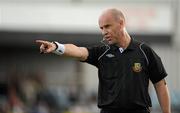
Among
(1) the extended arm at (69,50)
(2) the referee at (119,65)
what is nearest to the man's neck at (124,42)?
(2) the referee at (119,65)

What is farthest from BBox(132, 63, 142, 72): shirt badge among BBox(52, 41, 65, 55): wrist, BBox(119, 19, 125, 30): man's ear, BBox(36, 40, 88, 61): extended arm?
BBox(52, 41, 65, 55): wrist

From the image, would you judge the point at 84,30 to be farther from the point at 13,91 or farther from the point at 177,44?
the point at 13,91

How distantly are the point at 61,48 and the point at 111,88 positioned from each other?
72 cm

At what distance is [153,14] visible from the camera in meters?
24.3

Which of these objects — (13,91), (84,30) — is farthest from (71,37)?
(13,91)

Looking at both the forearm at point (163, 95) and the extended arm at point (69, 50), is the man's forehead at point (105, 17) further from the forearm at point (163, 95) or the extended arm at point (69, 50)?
the forearm at point (163, 95)

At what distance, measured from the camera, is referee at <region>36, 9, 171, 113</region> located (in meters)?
8.57

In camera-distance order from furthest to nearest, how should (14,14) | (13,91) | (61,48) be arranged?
(14,14) → (13,91) → (61,48)

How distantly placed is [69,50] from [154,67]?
100 cm

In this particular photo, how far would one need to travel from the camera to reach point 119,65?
8.63 m

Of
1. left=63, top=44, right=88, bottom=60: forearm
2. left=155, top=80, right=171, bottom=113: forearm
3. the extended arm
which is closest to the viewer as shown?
the extended arm


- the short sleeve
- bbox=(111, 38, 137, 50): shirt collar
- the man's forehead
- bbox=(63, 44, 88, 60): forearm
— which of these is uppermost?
the man's forehead

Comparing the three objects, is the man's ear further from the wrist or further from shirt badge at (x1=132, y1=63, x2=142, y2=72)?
the wrist

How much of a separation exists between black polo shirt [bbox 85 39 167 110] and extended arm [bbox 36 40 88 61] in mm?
85
